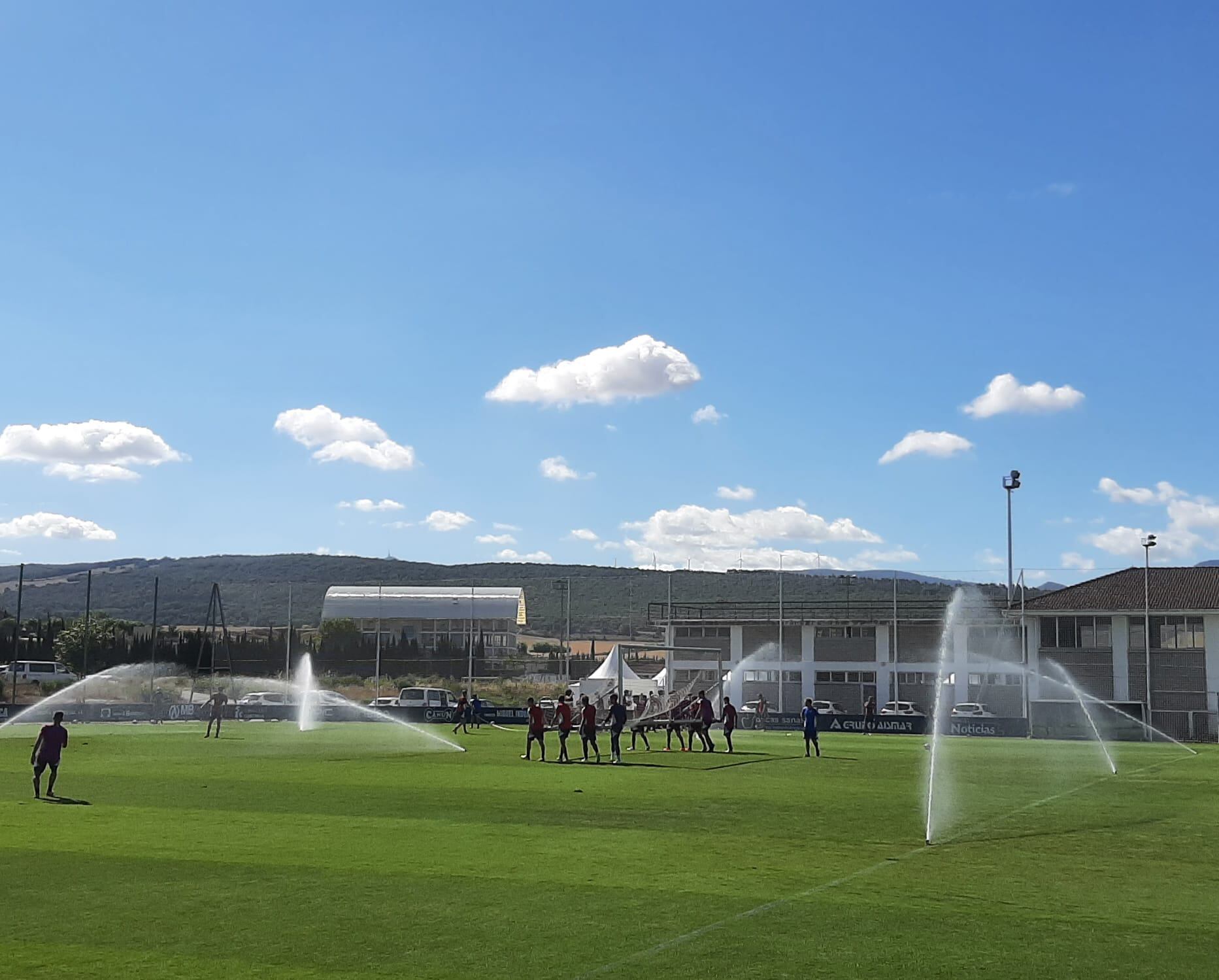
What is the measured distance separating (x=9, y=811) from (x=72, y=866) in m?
7.17

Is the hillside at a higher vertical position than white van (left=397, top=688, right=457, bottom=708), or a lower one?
higher

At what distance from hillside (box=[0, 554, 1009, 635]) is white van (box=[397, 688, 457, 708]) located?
1603cm

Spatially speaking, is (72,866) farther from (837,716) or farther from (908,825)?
(837,716)

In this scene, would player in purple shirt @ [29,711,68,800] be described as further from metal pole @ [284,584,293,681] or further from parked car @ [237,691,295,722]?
metal pole @ [284,584,293,681]

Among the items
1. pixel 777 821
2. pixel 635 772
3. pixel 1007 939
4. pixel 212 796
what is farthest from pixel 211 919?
pixel 635 772

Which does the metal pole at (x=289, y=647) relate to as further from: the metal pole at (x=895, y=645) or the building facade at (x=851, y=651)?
the metal pole at (x=895, y=645)

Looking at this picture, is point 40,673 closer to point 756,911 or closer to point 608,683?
point 608,683

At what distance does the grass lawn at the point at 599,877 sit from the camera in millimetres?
10953

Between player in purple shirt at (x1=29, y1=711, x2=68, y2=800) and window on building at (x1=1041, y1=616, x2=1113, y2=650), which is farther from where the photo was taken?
window on building at (x1=1041, y1=616, x2=1113, y2=650)

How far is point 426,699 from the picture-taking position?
6931cm

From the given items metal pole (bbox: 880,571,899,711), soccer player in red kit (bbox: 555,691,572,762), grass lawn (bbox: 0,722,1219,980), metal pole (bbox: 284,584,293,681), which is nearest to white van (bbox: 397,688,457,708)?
metal pole (bbox: 284,584,293,681)

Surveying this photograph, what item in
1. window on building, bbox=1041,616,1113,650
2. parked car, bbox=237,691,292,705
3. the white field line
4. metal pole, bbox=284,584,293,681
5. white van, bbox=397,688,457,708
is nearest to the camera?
the white field line

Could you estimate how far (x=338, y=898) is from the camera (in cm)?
1355

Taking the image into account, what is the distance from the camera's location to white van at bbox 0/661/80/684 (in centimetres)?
8625
